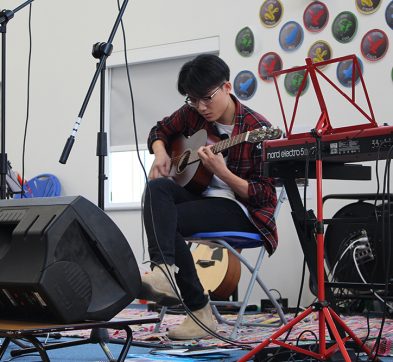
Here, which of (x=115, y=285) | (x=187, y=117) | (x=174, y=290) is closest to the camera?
(x=115, y=285)

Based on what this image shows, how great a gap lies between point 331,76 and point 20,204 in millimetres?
3018

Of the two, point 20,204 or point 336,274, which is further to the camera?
point 336,274

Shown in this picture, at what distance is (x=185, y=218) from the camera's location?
2.50 metres

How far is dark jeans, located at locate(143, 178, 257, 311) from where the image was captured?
2.41 metres

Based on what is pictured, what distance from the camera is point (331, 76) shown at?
13.8 ft

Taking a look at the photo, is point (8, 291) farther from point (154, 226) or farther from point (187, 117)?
point (187, 117)

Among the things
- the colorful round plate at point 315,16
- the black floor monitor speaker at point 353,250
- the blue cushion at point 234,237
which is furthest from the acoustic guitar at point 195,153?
the colorful round plate at point 315,16

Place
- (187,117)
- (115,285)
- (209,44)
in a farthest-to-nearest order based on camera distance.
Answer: (209,44) < (187,117) < (115,285)

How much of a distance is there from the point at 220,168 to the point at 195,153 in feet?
0.77

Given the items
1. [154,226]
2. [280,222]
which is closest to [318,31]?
[280,222]

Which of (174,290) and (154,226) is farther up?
(154,226)

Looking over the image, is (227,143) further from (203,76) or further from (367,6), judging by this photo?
(367,6)

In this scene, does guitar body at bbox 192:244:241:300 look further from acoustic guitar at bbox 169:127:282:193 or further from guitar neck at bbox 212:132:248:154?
guitar neck at bbox 212:132:248:154

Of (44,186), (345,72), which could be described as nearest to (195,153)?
(345,72)
